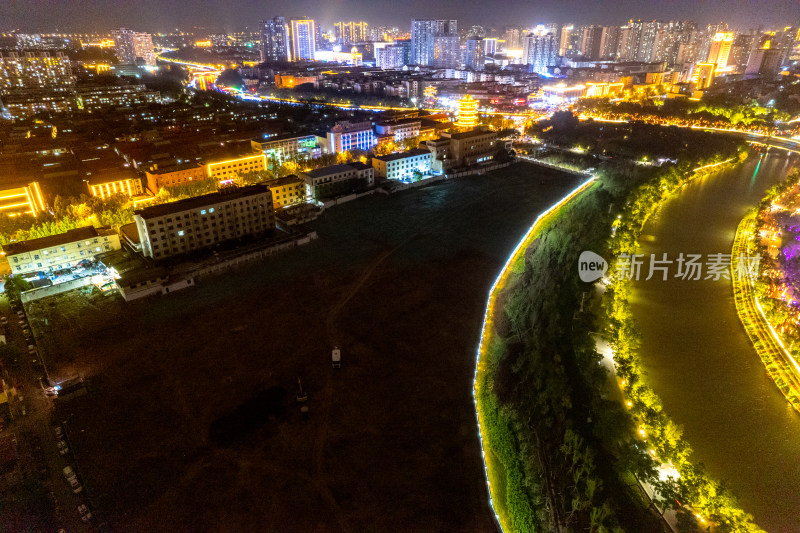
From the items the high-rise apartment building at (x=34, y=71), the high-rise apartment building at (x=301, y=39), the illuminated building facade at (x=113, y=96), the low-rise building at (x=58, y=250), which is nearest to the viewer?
the low-rise building at (x=58, y=250)

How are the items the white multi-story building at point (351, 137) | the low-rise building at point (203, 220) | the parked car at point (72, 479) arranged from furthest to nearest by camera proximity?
the white multi-story building at point (351, 137) → the low-rise building at point (203, 220) → the parked car at point (72, 479)

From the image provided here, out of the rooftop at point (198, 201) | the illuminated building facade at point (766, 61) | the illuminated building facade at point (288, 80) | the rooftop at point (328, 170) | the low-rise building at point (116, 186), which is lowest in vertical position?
the low-rise building at point (116, 186)

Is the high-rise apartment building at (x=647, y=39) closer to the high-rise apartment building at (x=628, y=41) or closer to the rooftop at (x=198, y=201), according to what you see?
the high-rise apartment building at (x=628, y=41)

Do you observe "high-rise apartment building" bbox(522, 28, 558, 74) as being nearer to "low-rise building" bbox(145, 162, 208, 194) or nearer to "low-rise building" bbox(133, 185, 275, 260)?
"low-rise building" bbox(145, 162, 208, 194)

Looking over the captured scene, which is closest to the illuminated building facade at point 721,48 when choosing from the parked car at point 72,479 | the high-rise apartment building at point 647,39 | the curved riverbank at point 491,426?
the high-rise apartment building at point 647,39

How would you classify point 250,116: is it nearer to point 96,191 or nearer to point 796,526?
point 96,191

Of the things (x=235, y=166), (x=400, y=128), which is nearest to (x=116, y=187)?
(x=235, y=166)
